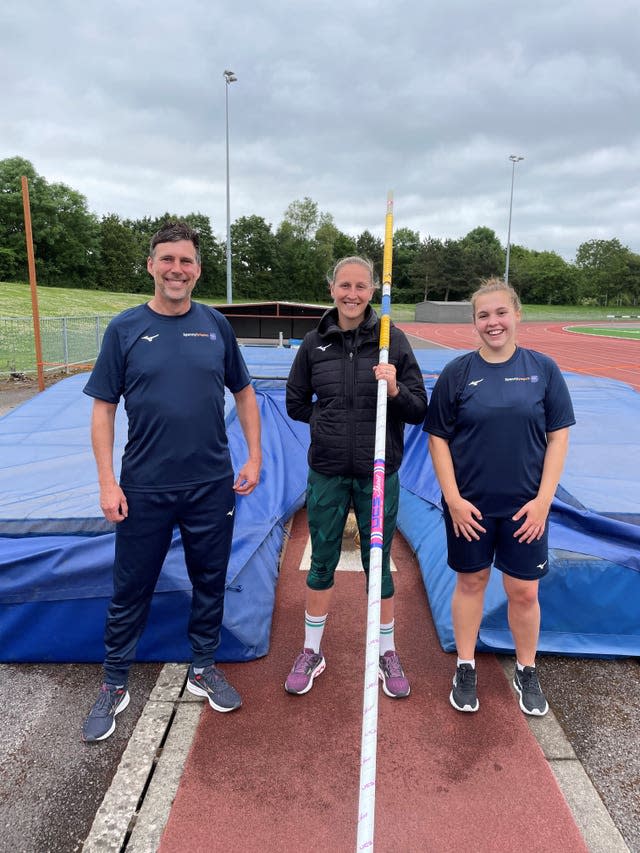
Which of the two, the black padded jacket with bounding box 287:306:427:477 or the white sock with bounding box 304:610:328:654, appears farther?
the white sock with bounding box 304:610:328:654

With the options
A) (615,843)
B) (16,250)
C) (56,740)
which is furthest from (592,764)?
(16,250)

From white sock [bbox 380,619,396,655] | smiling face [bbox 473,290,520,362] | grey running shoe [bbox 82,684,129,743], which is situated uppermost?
smiling face [bbox 473,290,520,362]

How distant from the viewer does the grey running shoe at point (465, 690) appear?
2424mm

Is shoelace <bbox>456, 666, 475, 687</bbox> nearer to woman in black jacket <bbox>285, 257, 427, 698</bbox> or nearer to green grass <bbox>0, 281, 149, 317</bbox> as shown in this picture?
woman in black jacket <bbox>285, 257, 427, 698</bbox>

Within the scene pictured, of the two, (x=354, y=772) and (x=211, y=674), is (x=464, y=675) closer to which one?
(x=354, y=772)

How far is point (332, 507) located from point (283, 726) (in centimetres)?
96

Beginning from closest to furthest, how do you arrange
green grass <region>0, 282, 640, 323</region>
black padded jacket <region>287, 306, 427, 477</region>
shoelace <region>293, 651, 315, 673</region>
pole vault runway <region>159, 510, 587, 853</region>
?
pole vault runway <region>159, 510, 587, 853</region>, black padded jacket <region>287, 306, 427, 477</region>, shoelace <region>293, 651, 315, 673</region>, green grass <region>0, 282, 640, 323</region>

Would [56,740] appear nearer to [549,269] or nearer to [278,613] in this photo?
[278,613]

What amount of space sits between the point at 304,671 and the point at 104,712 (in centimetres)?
89

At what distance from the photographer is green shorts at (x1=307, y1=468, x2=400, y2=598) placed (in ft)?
7.96

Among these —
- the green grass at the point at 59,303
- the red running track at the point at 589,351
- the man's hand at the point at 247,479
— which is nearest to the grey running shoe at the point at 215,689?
the man's hand at the point at 247,479

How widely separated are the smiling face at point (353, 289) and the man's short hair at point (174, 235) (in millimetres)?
615

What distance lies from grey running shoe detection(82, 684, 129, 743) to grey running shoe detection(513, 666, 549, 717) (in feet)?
5.81

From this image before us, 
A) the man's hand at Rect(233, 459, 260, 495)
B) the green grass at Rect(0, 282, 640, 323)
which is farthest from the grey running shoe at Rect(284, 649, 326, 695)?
the green grass at Rect(0, 282, 640, 323)
